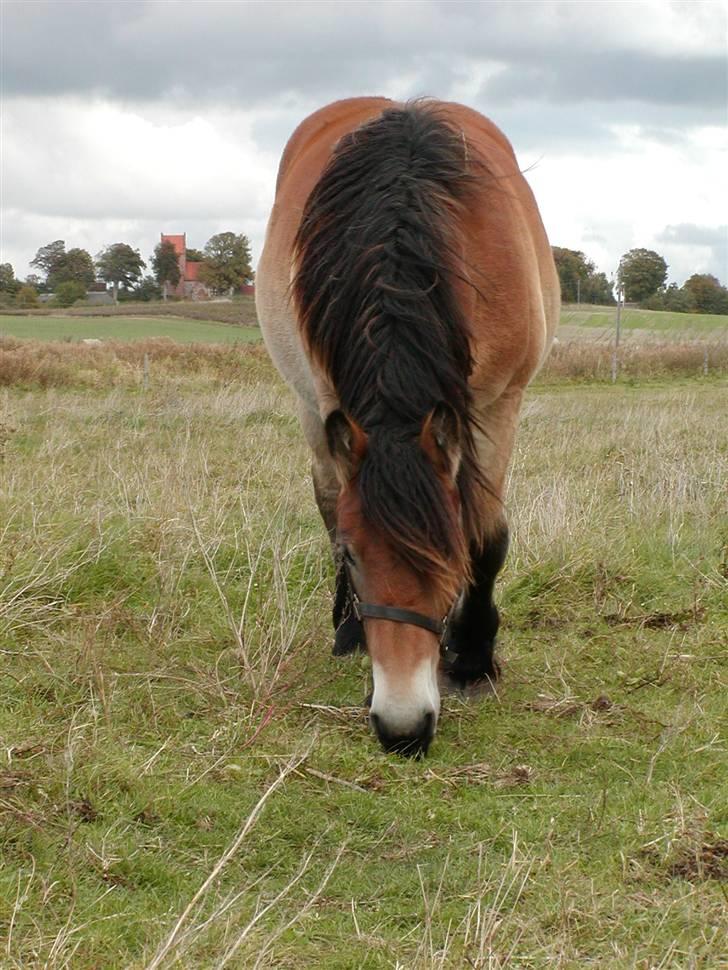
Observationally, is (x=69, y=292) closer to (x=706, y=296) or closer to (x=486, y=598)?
(x=706, y=296)

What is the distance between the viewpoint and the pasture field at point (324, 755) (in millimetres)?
2498

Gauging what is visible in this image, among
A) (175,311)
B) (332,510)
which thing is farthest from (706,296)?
(332,510)

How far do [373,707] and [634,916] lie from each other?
92 cm

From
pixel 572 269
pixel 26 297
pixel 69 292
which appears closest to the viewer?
pixel 572 269

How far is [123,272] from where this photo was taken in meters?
68.6

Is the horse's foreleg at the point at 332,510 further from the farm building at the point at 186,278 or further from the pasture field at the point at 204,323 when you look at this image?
the farm building at the point at 186,278

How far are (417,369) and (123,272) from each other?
68.4 metres

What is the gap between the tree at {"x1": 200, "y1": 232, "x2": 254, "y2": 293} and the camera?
204 ft

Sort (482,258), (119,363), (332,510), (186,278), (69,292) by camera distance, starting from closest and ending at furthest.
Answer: (482,258) < (332,510) < (119,363) < (69,292) < (186,278)

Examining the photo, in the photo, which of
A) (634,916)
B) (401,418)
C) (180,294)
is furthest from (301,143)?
(180,294)

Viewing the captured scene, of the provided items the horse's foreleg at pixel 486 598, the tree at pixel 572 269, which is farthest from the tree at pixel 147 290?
the horse's foreleg at pixel 486 598

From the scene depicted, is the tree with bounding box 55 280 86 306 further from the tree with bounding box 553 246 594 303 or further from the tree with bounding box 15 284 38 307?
the tree with bounding box 553 246 594 303

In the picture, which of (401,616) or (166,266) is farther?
(166,266)

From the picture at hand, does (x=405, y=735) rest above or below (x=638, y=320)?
below
